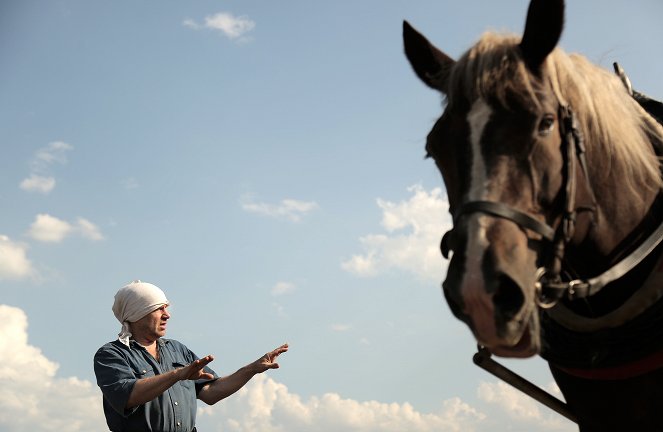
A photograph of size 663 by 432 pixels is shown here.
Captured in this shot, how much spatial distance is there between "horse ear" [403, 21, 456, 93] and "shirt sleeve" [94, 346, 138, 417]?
9.57 feet

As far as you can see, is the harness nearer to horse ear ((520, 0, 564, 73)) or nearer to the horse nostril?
the horse nostril

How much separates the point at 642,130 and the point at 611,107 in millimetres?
334

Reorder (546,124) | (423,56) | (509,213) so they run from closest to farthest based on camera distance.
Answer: (509,213) < (546,124) < (423,56)

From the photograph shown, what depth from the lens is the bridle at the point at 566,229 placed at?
2.82 metres

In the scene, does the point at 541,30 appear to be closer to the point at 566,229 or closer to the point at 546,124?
the point at 546,124

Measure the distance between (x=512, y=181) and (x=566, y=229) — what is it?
31cm

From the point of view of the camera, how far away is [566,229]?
294 centimetres

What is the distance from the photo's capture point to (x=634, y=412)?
3.25 meters

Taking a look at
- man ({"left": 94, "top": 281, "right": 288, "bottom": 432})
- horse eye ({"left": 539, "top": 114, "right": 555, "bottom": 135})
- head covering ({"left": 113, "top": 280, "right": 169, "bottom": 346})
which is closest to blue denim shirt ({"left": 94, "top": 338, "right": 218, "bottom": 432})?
man ({"left": 94, "top": 281, "right": 288, "bottom": 432})

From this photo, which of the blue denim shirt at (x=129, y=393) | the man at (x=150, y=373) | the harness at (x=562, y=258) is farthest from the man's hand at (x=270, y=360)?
the harness at (x=562, y=258)

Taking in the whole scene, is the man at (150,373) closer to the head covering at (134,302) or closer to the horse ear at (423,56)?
the head covering at (134,302)

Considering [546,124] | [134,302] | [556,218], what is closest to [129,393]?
[134,302]

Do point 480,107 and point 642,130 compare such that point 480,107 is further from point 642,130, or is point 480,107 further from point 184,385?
point 184,385

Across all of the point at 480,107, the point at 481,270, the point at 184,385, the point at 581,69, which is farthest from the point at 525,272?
the point at 184,385
